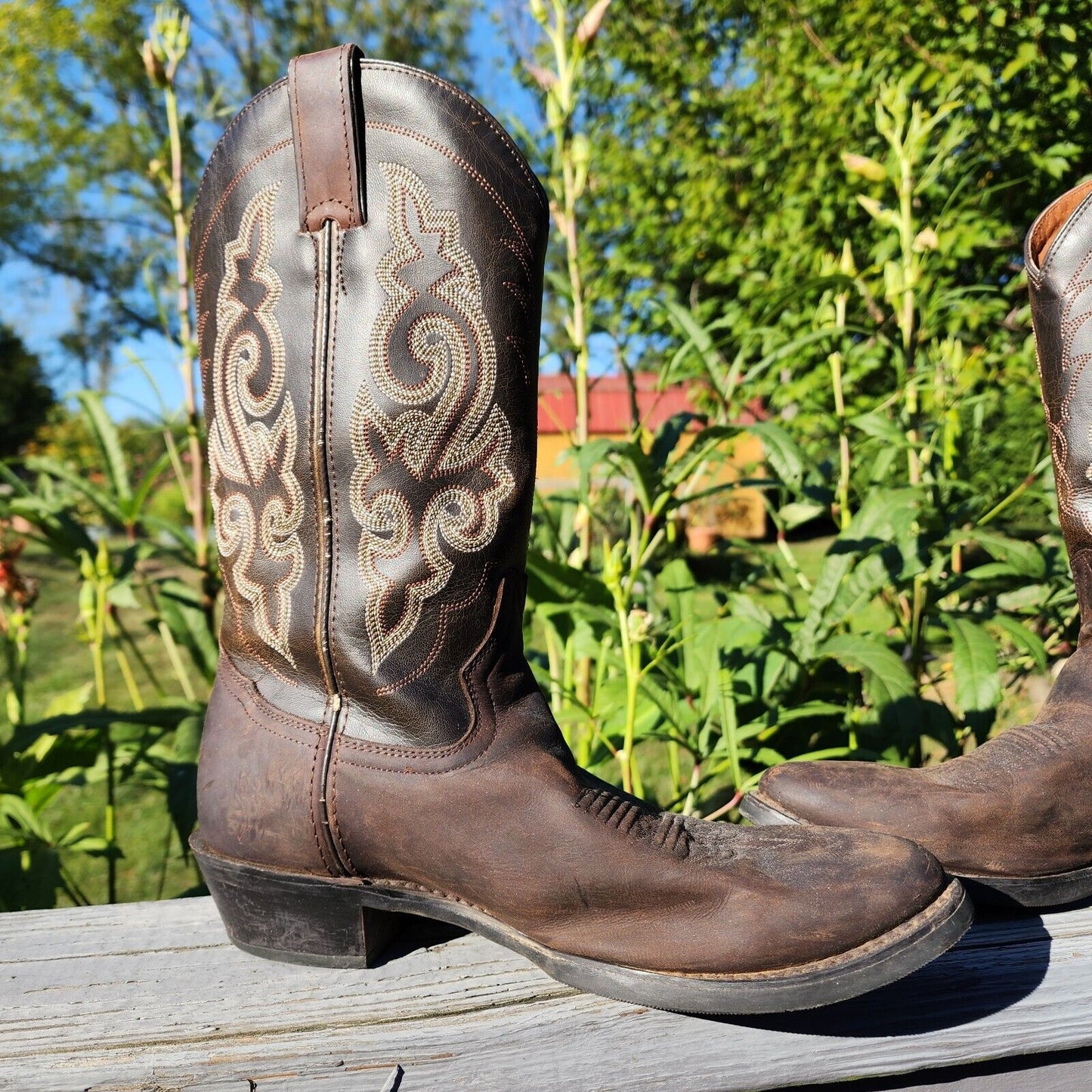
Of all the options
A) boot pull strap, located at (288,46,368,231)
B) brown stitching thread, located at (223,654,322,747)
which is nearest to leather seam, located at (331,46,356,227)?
boot pull strap, located at (288,46,368,231)

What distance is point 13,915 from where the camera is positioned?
1043mm

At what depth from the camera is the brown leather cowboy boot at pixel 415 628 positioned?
0.80 metres

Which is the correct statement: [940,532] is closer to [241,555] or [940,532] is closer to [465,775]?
[465,775]

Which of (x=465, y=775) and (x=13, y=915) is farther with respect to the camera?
(x=13, y=915)

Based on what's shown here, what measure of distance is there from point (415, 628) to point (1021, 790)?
0.68m

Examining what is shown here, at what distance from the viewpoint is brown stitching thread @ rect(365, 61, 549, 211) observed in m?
0.81

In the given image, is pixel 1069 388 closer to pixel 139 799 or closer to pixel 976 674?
pixel 976 674

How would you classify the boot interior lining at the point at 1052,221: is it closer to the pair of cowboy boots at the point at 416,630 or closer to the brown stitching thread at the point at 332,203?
the pair of cowboy boots at the point at 416,630

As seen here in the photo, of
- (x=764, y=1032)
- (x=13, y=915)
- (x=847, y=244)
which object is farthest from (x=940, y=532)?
(x=13, y=915)

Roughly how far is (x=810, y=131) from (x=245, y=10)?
1364 cm

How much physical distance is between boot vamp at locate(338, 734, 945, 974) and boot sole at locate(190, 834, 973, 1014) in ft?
0.03

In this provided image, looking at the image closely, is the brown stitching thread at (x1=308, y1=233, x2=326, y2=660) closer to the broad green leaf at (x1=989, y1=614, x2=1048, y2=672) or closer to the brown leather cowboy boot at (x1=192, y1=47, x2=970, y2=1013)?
the brown leather cowboy boot at (x1=192, y1=47, x2=970, y2=1013)

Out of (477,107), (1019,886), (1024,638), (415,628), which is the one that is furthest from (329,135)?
(1024,638)

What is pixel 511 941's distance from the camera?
0.85 meters
